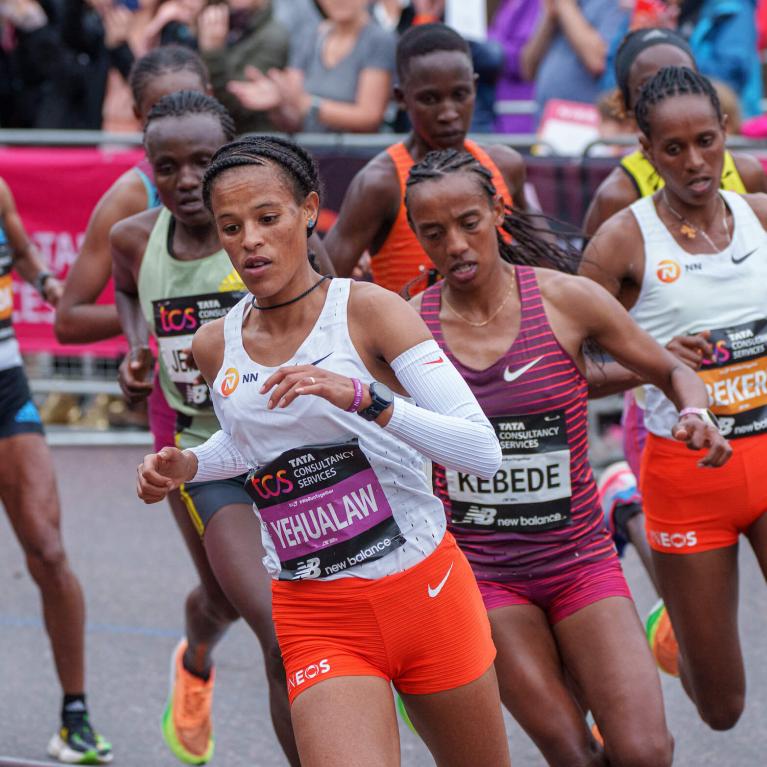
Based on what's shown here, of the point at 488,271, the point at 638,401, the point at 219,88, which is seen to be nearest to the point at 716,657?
the point at 638,401

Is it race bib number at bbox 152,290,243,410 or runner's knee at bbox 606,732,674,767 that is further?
race bib number at bbox 152,290,243,410

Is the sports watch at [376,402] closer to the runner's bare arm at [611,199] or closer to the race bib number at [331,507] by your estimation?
the race bib number at [331,507]

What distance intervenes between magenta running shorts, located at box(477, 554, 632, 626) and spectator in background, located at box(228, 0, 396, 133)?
5.19 meters

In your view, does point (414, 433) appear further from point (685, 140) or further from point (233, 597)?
point (685, 140)

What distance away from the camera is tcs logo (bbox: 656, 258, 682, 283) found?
4730 millimetres

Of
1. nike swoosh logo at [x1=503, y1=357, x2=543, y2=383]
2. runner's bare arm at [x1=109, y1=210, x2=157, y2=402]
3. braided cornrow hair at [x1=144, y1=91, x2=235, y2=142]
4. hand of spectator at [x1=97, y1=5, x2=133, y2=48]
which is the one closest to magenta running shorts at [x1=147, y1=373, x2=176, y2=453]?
runner's bare arm at [x1=109, y1=210, x2=157, y2=402]

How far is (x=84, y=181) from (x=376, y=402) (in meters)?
6.30

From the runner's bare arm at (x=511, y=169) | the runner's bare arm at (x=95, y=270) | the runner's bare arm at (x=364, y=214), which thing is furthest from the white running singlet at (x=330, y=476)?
the runner's bare arm at (x=511, y=169)

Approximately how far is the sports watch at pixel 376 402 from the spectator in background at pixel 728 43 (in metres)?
6.39

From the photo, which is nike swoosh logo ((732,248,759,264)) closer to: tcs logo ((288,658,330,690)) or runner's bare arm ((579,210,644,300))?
runner's bare arm ((579,210,644,300))

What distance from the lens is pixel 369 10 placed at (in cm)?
1082

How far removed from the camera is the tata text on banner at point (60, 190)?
30.5 ft

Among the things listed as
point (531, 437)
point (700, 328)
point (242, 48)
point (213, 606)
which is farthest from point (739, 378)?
point (242, 48)

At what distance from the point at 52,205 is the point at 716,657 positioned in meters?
5.78
